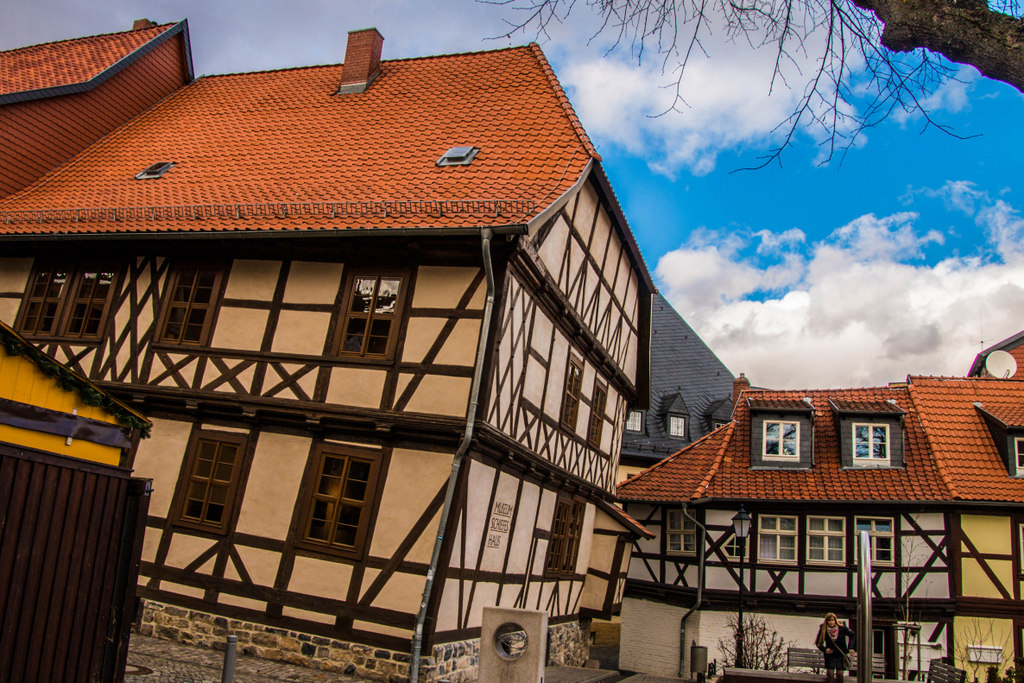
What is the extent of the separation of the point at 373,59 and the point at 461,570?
1134 centimetres

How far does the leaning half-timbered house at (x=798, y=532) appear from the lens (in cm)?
1878

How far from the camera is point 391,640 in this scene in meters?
10.4

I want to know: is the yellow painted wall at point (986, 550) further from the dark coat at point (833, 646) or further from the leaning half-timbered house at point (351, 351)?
the leaning half-timbered house at point (351, 351)

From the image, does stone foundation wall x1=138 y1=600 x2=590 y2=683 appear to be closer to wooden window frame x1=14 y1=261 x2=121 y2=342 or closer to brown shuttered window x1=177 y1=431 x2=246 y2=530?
brown shuttered window x1=177 y1=431 x2=246 y2=530

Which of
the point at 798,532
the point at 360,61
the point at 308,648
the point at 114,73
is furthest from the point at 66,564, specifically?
the point at 798,532

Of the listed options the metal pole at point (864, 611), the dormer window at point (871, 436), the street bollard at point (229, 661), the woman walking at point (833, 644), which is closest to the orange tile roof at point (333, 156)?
the street bollard at point (229, 661)

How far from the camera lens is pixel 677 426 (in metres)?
33.5

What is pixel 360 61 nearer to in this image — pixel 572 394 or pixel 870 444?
pixel 572 394

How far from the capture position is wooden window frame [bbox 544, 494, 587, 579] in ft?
48.7

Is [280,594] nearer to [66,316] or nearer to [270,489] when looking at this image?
[270,489]

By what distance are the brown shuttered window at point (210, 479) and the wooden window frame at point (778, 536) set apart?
43.4 feet

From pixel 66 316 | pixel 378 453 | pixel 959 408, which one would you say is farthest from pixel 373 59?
pixel 959 408

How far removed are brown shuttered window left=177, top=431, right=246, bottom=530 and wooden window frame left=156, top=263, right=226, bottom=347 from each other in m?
1.52

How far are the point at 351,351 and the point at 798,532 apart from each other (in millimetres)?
12966
